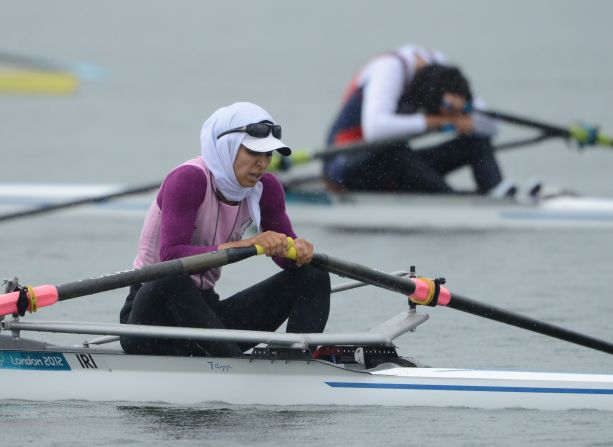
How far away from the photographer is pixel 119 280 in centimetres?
642

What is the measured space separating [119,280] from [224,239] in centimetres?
59

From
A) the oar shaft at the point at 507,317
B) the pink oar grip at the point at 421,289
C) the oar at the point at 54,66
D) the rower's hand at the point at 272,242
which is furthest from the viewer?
the oar at the point at 54,66

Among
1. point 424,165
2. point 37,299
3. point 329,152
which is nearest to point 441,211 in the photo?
point 424,165

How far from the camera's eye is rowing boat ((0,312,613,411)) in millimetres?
6668

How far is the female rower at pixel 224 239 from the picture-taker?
6.54 meters

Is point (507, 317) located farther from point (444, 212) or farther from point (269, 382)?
point (444, 212)

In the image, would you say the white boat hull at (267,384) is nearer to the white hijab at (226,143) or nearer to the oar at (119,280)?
the oar at (119,280)

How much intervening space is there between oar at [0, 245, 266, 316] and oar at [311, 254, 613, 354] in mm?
407

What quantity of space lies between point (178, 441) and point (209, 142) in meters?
1.27

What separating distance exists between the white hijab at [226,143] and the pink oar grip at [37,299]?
0.84 meters

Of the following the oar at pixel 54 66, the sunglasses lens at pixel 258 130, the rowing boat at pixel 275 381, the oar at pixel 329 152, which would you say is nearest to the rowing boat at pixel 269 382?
the rowing boat at pixel 275 381

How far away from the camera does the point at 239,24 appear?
46.0 meters

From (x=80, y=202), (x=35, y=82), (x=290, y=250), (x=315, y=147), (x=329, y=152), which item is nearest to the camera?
(x=290, y=250)

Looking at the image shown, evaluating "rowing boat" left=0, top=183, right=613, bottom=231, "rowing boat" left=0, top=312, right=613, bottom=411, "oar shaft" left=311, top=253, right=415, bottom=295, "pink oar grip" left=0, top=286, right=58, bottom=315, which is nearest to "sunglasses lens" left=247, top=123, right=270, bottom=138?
"oar shaft" left=311, top=253, right=415, bottom=295
